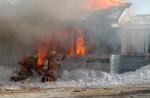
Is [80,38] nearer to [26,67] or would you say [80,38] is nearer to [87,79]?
[87,79]

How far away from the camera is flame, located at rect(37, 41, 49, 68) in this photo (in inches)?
807

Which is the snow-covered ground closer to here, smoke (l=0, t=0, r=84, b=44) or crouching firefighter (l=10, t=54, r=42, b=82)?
crouching firefighter (l=10, t=54, r=42, b=82)

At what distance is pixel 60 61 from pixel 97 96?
25.8 feet

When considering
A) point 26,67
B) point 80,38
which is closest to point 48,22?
point 80,38

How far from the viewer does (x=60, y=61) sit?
2134 cm

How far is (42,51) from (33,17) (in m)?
2.29

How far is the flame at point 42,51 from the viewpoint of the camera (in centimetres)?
2051

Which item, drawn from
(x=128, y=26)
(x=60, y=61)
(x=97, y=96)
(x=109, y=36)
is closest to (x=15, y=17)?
(x=60, y=61)

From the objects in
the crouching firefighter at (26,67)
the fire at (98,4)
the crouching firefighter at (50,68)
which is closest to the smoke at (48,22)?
the fire at (98,4)

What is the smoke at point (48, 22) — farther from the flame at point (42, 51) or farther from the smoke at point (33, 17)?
the flame at point (42, 51)

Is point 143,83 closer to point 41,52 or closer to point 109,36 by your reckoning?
point 109,36

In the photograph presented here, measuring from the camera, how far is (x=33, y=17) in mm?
22578

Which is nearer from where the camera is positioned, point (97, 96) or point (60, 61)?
point (97, 96)

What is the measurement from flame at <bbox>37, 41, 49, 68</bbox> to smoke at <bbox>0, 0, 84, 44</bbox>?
0.47 m
